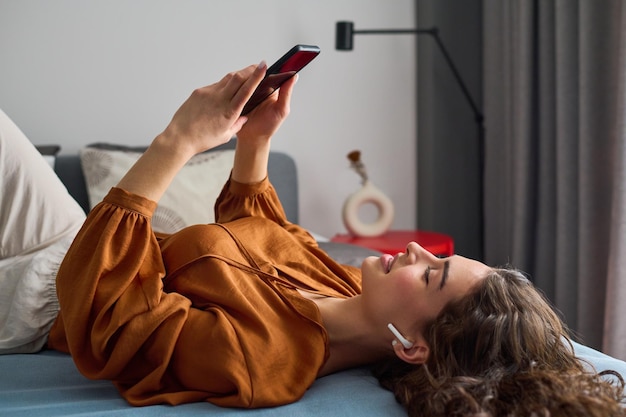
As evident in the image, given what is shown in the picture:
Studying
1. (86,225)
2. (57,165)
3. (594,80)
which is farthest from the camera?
(57,165)

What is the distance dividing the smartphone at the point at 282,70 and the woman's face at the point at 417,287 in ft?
1.45

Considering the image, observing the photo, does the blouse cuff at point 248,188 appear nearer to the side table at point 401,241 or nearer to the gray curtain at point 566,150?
the side table at point 401,241

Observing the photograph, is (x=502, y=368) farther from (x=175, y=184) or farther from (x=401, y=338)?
(x=175, y=184)

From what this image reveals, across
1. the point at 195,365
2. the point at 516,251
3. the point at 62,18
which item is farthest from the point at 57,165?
the point at 516,251

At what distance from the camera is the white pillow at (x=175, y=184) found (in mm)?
2436

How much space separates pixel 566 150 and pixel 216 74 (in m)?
1.50

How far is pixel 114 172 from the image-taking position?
2475mm

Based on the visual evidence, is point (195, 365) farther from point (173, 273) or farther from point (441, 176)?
point (441, 176)

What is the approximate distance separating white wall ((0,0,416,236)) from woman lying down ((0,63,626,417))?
1.51 m

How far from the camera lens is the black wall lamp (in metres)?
2.91

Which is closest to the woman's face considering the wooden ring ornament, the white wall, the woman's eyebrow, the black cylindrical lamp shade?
the woman's eyebrow

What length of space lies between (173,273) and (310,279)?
33 centimetres

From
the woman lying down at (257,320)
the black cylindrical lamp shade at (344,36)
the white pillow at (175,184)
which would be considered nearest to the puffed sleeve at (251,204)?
the woman lying down at (257,320)

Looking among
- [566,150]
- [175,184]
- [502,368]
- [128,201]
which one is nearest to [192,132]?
[128,201]
